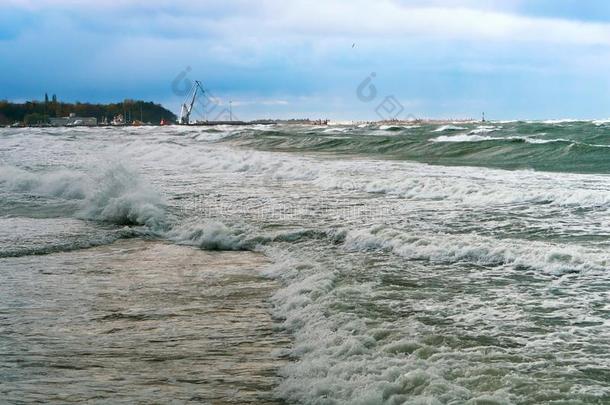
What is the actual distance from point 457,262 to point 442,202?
18.8ft

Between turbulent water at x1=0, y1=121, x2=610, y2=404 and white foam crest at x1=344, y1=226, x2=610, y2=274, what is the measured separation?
3cm

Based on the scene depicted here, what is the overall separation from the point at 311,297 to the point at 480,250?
2.83 metres

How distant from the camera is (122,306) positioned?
21.1 feet

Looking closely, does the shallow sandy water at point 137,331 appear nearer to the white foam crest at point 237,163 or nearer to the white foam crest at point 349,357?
the white foam crest at point 349,357

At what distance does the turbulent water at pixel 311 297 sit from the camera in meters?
4.30

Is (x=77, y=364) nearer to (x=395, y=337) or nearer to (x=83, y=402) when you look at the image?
(x=83, y=402)

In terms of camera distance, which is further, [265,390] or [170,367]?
[170,367]

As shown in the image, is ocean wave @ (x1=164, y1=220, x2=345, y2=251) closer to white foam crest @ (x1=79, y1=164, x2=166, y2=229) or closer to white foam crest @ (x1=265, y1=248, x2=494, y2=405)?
white foam crest @ (x1=79, y1=164, x2=166, y2=229)

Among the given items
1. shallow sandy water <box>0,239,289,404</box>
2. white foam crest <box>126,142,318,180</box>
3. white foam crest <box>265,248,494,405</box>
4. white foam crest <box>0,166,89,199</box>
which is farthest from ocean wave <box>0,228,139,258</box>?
white foam crest <box>126,142,318,180</box>

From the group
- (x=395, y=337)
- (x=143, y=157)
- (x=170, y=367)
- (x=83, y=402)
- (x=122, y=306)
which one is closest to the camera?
(x=83, y=402)

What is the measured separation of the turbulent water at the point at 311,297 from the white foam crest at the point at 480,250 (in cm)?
3

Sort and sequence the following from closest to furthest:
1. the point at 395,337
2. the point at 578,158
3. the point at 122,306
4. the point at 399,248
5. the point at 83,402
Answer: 1. the point at 83,402
2. the point at 395,337
3. the point at 122,306
4. the point at 399,248
5. the point at 578,158

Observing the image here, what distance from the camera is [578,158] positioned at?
25250mm

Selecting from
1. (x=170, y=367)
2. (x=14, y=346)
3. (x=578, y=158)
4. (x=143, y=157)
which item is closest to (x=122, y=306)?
(x=14, y=346)
